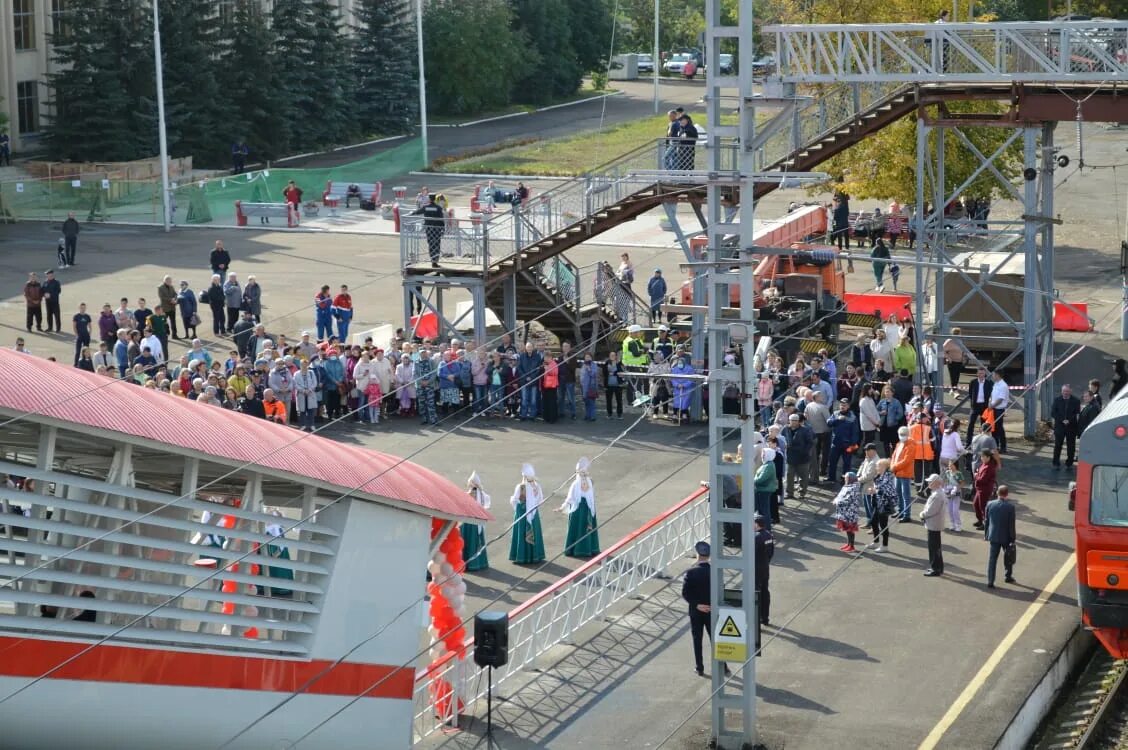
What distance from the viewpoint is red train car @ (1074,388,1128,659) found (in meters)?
18.0

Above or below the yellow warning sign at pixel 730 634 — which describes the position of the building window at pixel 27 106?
above

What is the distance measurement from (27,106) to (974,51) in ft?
138

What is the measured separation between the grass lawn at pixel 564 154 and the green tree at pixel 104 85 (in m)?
11.2

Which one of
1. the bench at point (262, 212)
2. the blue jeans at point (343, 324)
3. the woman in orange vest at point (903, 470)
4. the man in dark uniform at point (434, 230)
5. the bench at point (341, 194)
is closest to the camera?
the woman in orange vest at point (903, 470)

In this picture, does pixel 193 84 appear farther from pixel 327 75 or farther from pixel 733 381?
pixel 733 381

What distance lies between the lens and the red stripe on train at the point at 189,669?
13180 mm

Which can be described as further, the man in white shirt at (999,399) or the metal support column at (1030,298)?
the metal support column at (1030,298)

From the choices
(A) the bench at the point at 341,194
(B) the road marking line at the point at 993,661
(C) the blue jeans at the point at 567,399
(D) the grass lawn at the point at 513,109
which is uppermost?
(D) the grass lawn at the point at 513,109

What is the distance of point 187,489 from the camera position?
14.0 meters

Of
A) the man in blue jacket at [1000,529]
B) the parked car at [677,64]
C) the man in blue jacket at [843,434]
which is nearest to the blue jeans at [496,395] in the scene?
the man in blue jacket at [843,434]

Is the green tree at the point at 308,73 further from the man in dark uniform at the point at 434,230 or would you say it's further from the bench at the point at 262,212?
the man in dark uniform at the point at 434,230

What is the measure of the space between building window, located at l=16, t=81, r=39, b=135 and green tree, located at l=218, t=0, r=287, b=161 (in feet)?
21.6

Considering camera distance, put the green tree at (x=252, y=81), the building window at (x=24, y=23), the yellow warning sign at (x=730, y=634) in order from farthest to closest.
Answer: the green tree at (x=252, y=81) < the building window at (x=24, y=23) < the yellow warning sign at (x=730, y=634)

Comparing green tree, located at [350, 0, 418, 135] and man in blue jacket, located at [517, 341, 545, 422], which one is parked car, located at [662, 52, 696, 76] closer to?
green tree, located at [350, 0, 418, 135]
